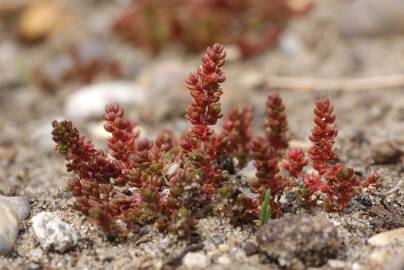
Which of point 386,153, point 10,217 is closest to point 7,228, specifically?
point 10,217

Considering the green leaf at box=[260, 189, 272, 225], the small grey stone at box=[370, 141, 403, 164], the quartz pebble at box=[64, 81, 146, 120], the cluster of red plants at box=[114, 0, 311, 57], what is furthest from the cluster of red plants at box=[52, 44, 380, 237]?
the cluster of red plants at box=[114, 0, 311, 57]

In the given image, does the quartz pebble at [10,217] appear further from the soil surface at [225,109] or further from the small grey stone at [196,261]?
the small grey stone at [196,261]

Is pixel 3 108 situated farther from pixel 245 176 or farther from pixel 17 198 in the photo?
pixel 245 176

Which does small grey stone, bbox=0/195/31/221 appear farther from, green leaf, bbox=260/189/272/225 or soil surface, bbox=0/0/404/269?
green leaf, bbox=260/189/272/225

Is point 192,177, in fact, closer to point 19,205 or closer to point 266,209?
point 266,209

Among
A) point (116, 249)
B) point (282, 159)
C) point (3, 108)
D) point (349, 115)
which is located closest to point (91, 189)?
point (116, 249)

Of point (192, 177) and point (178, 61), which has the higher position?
point (178, 61)

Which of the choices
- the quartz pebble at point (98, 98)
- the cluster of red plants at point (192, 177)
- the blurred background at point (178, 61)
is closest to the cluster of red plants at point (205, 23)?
the blurred background at point (178, 61)

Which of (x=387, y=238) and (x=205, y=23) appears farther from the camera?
(x=205, y=23)
